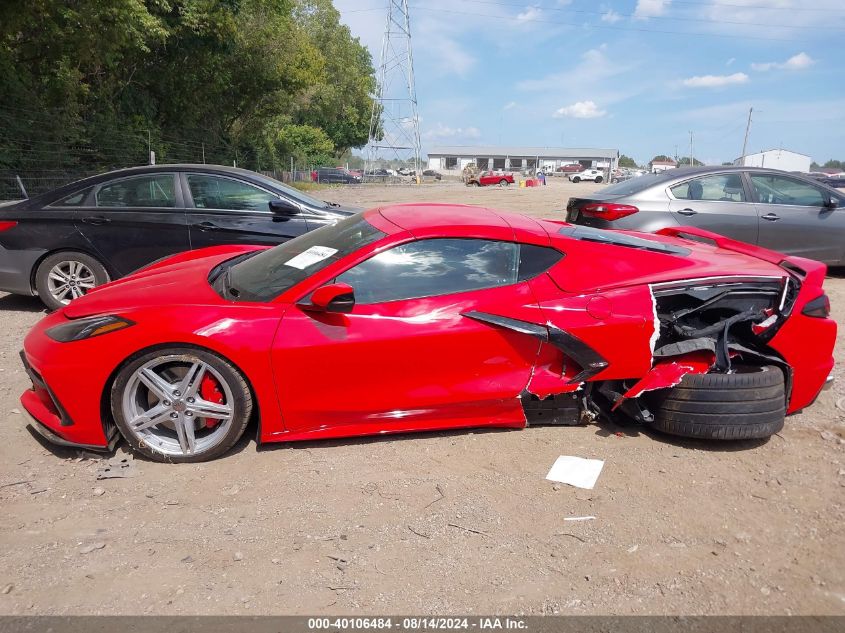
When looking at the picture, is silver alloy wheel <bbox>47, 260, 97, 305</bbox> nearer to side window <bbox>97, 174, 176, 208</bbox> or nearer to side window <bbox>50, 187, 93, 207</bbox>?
side window <bbox>50, 187, 93, 207</bbox>

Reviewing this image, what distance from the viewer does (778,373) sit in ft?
11.3

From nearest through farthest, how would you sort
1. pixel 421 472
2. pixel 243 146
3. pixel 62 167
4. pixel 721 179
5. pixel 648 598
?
1. pixel 648 598
2. pixel 421 472
3. pixel 721 179
4. pixel 62 167
5. pixel 243 146

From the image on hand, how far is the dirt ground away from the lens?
236 cm

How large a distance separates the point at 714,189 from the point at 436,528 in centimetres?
608

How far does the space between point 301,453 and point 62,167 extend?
61.6 ft

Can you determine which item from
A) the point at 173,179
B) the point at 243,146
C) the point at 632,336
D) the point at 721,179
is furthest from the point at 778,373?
the point at 243,146

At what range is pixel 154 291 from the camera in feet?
11.5

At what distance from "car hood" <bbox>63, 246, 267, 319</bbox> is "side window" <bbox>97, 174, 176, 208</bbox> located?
243 cm

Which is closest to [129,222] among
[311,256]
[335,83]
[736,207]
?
[311,256]

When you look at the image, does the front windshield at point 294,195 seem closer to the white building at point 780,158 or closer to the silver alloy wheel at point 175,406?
the silver alloy wheel at point 175,406

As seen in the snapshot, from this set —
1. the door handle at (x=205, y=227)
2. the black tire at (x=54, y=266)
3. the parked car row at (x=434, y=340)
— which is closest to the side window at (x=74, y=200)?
the black tire at (x=54, y=266)

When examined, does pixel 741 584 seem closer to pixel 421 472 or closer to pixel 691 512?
pixel 691 512

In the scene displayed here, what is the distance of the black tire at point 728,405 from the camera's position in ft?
11.0

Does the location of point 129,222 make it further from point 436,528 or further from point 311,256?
point 436,528
